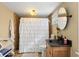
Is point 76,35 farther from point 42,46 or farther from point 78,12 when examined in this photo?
point 42,46

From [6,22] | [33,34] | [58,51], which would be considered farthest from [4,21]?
[58,51]

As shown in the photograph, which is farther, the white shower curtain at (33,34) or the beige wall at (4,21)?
the beige wall at (4,21)

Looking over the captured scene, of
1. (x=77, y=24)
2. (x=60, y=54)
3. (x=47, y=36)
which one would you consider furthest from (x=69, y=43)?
(x=47, y=36)

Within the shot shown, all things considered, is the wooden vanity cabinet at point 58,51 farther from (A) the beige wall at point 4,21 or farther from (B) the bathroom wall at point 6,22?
(A) the beige wall at point 4,21

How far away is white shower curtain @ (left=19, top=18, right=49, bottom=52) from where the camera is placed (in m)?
5.31

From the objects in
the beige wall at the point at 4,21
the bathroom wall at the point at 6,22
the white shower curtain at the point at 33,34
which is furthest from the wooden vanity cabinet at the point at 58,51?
the beige wall at the point at 4,21

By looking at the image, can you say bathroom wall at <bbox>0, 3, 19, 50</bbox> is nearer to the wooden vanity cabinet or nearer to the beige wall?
the beige wall

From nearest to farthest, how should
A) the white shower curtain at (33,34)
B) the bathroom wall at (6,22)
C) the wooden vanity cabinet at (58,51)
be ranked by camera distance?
1. the wooden vanity cabinet at (58,51)
2. the white shower curtain at (33,34)
3. the bathroom wall at (6,22)

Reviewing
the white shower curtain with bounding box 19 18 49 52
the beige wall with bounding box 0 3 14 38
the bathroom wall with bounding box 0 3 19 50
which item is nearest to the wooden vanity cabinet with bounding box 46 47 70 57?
the white shower curtain with bounding box 19 18 49 52

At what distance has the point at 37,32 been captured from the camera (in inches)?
215

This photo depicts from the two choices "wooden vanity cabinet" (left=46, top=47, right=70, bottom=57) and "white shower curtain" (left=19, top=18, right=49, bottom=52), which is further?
"white shower curtain" (left=19, top=18, right=49, bottom=52)

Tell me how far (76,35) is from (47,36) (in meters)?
2.84

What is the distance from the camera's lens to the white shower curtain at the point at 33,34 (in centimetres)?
531

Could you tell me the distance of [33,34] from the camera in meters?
5.46
